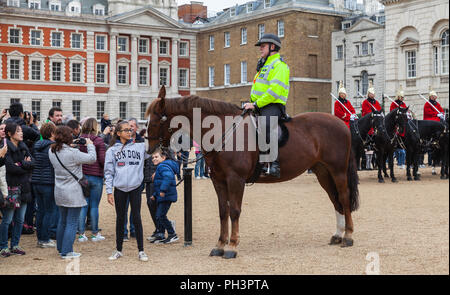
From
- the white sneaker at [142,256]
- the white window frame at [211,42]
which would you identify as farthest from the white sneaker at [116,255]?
the white window frame at [211,42]

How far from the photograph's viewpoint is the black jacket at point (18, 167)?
775 cm

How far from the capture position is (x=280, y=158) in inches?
313

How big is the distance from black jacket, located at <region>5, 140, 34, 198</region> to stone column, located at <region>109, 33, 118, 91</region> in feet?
170

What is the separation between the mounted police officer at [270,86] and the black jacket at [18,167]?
9.97ft

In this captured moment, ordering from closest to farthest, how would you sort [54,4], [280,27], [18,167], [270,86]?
[270,86] → [18,167] → [280,27] → [54,4]

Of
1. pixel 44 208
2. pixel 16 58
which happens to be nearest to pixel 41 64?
pixel 16 58

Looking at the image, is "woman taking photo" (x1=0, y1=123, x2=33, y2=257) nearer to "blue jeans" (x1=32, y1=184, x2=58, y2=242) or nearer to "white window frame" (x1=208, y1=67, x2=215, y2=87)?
→ "blue jeans" (x1=32, y1=184, x2=58, y2=242)

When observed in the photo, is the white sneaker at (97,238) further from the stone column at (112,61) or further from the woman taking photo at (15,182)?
the stone column at (112,61)

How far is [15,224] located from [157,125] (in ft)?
8.08

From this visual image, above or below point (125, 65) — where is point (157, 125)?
below

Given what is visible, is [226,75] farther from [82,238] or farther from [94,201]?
[82,238]

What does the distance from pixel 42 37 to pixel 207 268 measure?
52799 millimetres

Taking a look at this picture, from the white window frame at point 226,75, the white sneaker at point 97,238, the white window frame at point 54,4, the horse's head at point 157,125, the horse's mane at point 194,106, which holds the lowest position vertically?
the white sneaker at point 97,238

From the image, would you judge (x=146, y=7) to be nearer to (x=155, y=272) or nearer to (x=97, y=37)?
(x=97, y=37)
